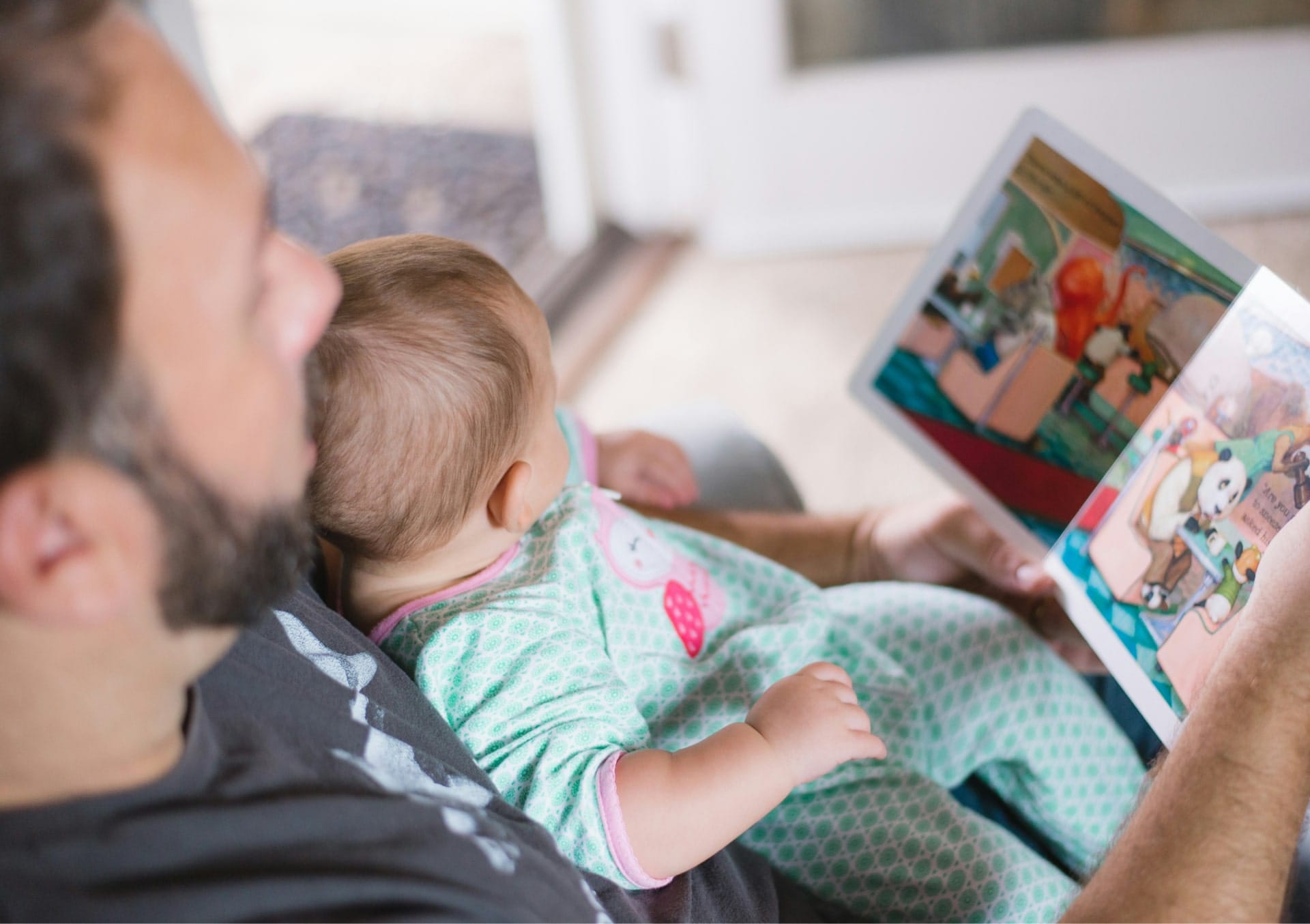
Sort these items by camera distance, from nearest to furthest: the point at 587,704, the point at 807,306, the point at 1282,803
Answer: the point at 1282,803, the point at 587,704, the point at 807,306

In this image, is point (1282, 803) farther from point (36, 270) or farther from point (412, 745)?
point (36, 270)

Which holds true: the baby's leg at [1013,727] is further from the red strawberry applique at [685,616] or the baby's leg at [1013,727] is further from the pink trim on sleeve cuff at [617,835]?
the pink trim on sleeve cuff at [617,835]

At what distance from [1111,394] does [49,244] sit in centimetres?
88

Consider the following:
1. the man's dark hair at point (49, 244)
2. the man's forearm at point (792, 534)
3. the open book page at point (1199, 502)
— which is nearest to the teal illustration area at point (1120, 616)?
the open book page at point (1199, 502)

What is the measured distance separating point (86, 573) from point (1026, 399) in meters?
0.89

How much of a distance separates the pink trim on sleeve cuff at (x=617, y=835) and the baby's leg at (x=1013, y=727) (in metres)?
0.36

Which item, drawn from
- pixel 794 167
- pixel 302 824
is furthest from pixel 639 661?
pixel 794 167

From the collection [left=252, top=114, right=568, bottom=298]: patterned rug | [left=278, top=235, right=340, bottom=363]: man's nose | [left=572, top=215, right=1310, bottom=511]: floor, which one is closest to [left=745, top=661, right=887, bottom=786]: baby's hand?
[left=278, top=235, right=340, bottom=363]: man's nose

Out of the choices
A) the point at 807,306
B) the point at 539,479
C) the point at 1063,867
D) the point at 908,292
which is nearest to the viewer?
the point at 539,479

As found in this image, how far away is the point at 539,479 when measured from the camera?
93 centimetres

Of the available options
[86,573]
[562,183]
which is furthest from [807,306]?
[86,573]

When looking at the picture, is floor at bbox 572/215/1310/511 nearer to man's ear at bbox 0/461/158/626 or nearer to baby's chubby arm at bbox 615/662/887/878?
baby's chubby arm at bbox 615/662/887/878

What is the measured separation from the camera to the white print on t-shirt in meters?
0.65

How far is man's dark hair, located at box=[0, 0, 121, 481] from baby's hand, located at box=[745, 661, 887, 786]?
527 millimetres
